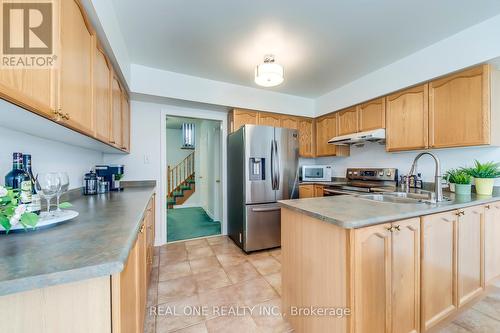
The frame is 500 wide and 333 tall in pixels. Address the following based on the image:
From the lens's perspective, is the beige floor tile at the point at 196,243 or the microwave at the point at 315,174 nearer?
the beige floor tile at the point at 196,243

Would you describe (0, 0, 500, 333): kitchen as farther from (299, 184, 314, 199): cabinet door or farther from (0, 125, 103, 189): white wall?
(299, 184, 314, 199): cabinet door

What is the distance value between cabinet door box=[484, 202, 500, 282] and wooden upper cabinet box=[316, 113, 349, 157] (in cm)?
192

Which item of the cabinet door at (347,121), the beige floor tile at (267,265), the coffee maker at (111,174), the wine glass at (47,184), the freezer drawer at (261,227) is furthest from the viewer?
the cabinet door at (347,121)

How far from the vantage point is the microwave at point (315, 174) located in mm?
3617

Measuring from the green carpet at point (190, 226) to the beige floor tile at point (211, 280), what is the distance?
127 cm

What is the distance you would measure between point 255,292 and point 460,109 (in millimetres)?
2707

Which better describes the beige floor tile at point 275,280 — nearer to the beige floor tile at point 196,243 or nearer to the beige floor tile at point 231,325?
the beige floor tile at point 231,325

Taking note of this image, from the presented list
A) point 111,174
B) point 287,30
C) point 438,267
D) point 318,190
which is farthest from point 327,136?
point 111,174

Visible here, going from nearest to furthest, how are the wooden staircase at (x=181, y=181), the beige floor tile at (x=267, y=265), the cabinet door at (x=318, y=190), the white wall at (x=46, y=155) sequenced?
the white wall at (x=46, y=155) < the beige floor tile at (x=267, y=265) < the cabinet door at (x=318, y=190) < the wooden staircase at (x=181, y=181)

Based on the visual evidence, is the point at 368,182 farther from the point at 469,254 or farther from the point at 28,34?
the point at 28,34

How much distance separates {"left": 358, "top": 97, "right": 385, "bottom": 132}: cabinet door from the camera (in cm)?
273

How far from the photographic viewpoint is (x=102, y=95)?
155cm

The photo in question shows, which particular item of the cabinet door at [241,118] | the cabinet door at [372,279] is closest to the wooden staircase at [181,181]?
the cabinet door at [241,118]

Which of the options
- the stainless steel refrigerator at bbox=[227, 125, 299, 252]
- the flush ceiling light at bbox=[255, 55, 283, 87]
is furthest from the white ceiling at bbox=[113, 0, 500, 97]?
the stainless steel refrigerator at bbox=[227, 125, 299, 252]
